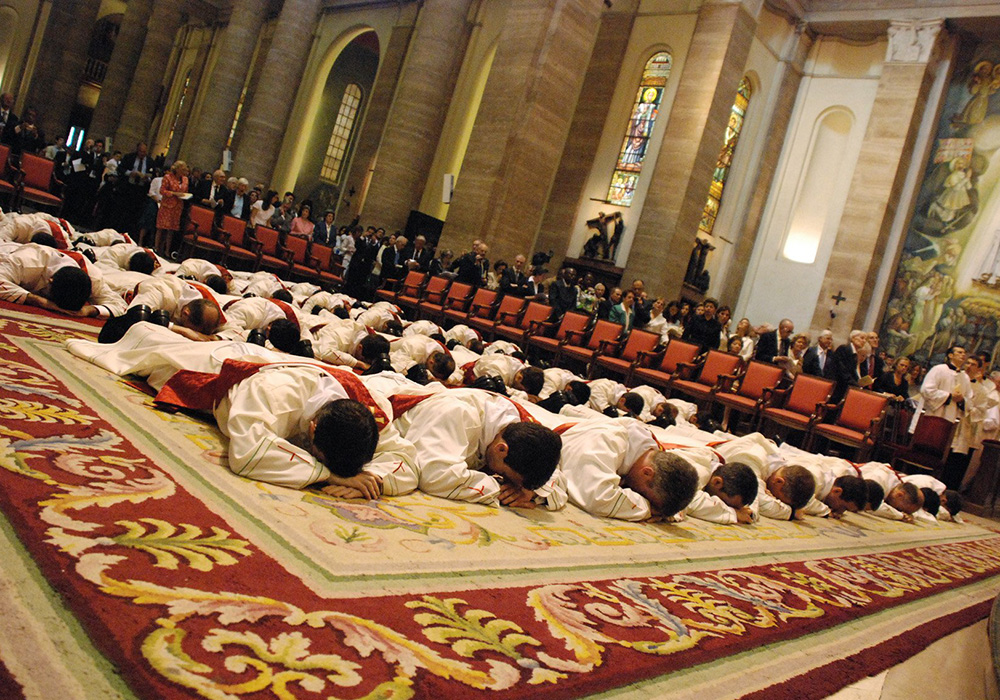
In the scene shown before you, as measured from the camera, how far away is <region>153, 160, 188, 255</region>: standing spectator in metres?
11.2

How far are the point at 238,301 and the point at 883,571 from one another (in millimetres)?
4720

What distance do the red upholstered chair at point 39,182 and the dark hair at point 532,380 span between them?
8234 millimetres

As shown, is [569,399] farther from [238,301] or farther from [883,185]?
[883,185]

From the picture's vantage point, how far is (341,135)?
81.1 ft

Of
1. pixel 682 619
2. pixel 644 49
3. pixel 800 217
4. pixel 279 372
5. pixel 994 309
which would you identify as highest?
pixel 644 49

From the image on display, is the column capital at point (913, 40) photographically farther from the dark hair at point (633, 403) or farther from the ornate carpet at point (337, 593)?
the ornate carpet at point (337, 593)

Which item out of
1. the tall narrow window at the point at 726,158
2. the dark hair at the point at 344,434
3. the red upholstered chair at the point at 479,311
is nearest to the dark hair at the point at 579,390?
the red upholstered chair at the point at 479,311

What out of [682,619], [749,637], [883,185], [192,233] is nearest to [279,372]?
[682,619]

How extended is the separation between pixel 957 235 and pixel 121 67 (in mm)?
24147

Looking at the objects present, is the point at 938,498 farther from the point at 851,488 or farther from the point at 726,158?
the point at 726,158

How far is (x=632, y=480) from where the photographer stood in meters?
4.03

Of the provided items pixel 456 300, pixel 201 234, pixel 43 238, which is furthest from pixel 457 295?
pixel 43 238

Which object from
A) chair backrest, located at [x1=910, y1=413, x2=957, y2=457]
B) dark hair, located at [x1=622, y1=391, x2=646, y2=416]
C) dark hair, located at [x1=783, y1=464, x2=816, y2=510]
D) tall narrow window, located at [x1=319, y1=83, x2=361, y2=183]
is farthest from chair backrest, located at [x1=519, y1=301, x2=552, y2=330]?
tall narrow window, located at [x1=319, y1=83, x2=361, y2=183]

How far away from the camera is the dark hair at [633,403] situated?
7.67 meters
